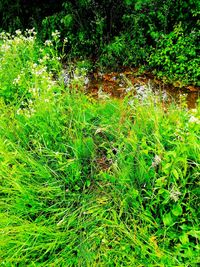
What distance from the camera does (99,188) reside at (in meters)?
2.88

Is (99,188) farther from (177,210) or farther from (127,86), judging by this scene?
(127,86)

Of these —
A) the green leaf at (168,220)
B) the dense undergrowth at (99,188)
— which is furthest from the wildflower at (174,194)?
the green leaf at (168,220)

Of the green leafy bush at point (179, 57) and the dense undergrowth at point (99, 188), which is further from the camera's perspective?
the green leafy bush at point (179, 57)

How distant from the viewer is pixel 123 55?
599 centimetres

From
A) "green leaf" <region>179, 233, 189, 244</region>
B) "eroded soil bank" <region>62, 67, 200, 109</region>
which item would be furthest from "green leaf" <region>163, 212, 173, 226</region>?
"eroded soil bank" <region>62, 67, 200, 109</region>

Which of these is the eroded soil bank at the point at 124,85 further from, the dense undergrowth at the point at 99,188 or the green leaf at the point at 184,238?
the green leaf at the point at 184,238

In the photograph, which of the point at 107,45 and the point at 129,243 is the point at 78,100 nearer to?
the point at 129,243

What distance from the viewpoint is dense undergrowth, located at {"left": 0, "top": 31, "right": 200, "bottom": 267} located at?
2488 mm

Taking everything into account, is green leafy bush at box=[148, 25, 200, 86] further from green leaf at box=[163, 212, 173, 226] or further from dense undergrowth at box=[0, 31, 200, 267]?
green leaf at box=[163, 212, 173, 226]

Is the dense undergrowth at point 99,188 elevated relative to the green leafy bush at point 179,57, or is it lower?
elevated

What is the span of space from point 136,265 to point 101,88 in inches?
148

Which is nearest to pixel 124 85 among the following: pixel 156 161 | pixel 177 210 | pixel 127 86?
pixel 127 86

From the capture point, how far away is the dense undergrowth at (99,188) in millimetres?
2488

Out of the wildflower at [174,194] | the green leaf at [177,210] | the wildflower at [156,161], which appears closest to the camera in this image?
the wildflower at [174,194]
